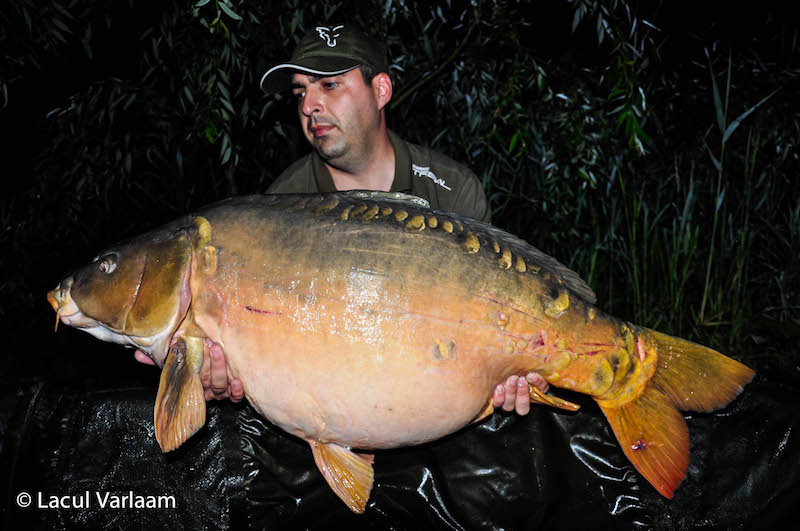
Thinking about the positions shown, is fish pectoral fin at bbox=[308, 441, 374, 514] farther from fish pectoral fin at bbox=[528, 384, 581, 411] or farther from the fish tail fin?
the fish tail fin

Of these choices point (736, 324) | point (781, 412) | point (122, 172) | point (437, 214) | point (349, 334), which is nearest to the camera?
point (349, 334)

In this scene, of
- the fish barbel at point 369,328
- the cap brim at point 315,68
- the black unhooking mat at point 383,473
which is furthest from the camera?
the cap brim at point 315,68

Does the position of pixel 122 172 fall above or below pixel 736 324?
above

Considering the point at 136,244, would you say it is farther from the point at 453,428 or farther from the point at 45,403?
the point at 453,428

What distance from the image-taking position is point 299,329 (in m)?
1.38

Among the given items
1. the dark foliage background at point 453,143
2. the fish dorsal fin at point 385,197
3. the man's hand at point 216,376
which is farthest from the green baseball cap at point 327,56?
the man's hand at point 216,376

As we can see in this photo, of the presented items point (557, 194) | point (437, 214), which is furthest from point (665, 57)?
point (437, 214)

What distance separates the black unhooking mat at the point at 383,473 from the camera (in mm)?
1696

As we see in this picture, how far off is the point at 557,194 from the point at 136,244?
2.03 m

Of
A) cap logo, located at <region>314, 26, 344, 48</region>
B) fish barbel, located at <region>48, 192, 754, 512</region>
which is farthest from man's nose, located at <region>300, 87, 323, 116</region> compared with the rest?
fish barbel, located at <region>48, 192, 754, 512</region>

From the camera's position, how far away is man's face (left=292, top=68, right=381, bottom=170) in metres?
2.10

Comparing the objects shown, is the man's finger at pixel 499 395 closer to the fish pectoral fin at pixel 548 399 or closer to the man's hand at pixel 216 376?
the fish pectoral fin at pixel 548 399

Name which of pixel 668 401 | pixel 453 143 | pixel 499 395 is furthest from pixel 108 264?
pixel 453 143

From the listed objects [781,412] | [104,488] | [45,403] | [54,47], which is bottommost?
[104,488]
